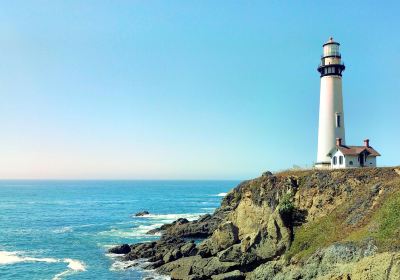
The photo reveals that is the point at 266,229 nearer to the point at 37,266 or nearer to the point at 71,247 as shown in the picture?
the point at 37,266

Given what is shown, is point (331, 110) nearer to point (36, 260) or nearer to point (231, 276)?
point (231, 276)

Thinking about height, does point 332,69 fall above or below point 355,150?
above

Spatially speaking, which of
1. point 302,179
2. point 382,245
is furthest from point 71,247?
point 382,245

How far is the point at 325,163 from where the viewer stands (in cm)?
4784

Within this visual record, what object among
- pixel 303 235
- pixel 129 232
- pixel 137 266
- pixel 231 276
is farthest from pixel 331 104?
pixel 129 232

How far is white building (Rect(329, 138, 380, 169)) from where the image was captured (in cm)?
4541

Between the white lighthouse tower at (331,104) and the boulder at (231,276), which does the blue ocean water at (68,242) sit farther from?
the white lighthouse tower at (331,104)

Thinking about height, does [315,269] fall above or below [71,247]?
above

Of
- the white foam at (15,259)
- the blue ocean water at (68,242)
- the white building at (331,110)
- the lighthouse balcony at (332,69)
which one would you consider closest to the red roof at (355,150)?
the white building at (331,110)

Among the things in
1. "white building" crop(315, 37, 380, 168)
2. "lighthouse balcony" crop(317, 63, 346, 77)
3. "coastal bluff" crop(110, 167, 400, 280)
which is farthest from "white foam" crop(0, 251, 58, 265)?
"lighthouse balcony" crop(317, 63, 346, 77)

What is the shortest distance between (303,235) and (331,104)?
60.9 feet

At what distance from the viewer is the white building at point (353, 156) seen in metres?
45.4

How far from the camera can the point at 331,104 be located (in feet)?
157

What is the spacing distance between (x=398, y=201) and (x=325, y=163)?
17938 mm
